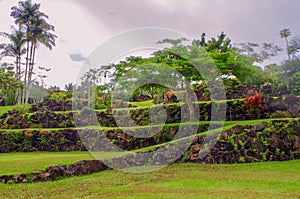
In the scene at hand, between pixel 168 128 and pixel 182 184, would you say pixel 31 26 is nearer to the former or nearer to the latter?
pixel 168 128

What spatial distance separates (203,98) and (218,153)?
9.33 meters

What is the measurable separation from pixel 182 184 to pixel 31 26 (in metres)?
23.0

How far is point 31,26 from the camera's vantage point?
25.8 metres

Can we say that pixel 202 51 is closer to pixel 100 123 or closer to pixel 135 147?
pixel 135 147

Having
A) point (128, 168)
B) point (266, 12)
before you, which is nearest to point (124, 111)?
point (128, 168)

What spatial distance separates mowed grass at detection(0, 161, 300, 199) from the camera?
6773mm

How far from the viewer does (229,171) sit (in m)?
9.53

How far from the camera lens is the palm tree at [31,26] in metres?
26.0

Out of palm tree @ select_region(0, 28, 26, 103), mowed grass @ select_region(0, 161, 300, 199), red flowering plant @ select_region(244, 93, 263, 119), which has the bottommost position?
mowed grass @ select_region(0, 161, 300, 199)

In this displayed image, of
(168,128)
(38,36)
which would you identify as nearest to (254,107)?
(168,128)

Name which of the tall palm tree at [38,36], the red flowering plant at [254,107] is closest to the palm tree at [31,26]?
the tall palm tree at [38,36]

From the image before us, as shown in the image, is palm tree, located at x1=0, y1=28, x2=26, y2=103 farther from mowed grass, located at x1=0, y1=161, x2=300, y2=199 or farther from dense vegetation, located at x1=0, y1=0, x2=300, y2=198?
mowed grass, located at x1=0, y1=161, x2=300, y2=199

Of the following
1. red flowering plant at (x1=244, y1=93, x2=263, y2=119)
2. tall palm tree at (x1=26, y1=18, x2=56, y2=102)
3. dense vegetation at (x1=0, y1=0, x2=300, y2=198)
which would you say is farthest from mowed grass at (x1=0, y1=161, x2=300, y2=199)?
tall palm tree at (x1=26, y1=18, x2=56, y2=102)

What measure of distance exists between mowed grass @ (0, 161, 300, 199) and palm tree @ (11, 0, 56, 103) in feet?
64.1
